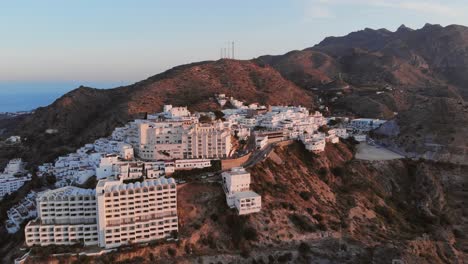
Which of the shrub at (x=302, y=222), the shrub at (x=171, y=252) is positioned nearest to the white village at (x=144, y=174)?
the shrub at (x=171, y=252)

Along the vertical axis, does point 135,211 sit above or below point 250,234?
above

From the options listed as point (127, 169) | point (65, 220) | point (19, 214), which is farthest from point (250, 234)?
point (19, 214)

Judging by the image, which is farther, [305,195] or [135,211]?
[305,195]

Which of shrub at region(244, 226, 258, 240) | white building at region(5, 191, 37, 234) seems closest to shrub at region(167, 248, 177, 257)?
shrub at region(244, 226, 258, 240)

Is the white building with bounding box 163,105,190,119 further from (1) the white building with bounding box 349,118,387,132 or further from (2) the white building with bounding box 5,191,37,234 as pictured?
(1) the white building with bounding box 349,118,387,132

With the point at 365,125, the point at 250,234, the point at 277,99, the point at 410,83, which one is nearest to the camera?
the point at 250,234

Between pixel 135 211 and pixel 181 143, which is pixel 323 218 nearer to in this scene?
pixel 181 143
